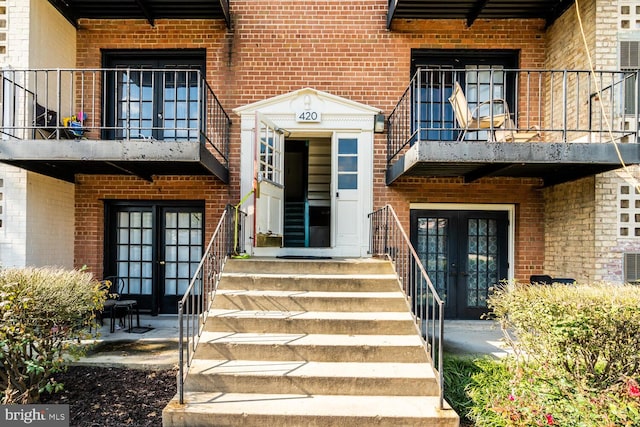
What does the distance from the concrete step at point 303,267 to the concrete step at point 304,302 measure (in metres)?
0.61

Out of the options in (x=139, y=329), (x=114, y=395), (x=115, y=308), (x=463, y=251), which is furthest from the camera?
(x=463, y=251)

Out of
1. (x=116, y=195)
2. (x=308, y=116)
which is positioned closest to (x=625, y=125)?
(x=308, y=116)

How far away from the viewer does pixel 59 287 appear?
423 centimetres

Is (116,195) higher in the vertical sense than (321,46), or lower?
lower

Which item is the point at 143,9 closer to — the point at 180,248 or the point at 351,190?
the point at 180,248

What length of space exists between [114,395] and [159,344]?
1353 millimetres

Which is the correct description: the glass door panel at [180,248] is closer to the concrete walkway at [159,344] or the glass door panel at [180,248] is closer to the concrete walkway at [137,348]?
the concrete walkway at [159,344]

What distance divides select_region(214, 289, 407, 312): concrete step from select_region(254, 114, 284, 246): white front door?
1344 mm

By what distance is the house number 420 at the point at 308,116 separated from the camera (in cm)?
732

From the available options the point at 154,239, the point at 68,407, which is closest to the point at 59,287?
the point at 68,407

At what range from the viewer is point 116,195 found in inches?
294

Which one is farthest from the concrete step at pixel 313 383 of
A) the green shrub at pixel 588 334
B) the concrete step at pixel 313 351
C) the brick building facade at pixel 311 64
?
the brick building facade at pixel 311 64

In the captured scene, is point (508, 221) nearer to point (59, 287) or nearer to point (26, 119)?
point (59, 287)

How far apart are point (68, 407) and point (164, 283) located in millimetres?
3574
